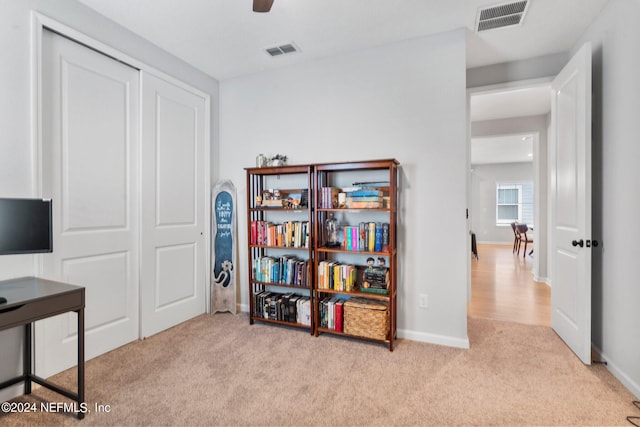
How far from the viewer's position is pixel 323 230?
3.04 meters

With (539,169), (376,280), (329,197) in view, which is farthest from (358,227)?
(539,169)

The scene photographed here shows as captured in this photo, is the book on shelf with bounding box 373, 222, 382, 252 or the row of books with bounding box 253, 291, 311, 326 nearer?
the book on shelf with bounding box 373, 222, 382, 252

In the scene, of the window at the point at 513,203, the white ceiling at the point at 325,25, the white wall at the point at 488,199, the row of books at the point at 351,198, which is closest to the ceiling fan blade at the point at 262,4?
the white ceiling at the point at 325,25

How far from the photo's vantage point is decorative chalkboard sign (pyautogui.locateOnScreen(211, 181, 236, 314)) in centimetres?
351

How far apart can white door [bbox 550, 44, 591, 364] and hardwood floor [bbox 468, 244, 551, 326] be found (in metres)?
0.48

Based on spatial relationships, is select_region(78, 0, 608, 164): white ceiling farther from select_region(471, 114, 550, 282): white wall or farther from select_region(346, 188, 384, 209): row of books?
select_region(471, 114, 550, 282): white wall

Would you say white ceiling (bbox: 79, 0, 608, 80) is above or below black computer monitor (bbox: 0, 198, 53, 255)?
above

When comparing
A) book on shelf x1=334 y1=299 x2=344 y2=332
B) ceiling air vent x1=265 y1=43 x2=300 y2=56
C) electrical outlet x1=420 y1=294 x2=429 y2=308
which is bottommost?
book on shelf x1=334 y1=299 x2=344 y2=332

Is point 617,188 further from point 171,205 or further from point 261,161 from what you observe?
point 171,205

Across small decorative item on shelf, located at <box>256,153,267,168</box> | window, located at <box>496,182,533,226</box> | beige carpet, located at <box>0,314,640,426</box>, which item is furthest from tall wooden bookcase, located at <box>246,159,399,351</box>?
window, located at <box>496,182,533,226</box>

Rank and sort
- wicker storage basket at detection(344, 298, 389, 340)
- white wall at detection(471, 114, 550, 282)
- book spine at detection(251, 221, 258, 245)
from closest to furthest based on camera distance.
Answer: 1. wicker storage basket at detection(344, 298, 389, 340)
2. book spine at detection(251, 221, 258, 245)
3. white wall at detection(471, 114, 550, 282)

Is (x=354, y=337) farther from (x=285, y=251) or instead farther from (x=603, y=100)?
(x=603, y=100)

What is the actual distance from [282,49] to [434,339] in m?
3.03

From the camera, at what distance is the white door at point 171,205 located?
2.88 meters
